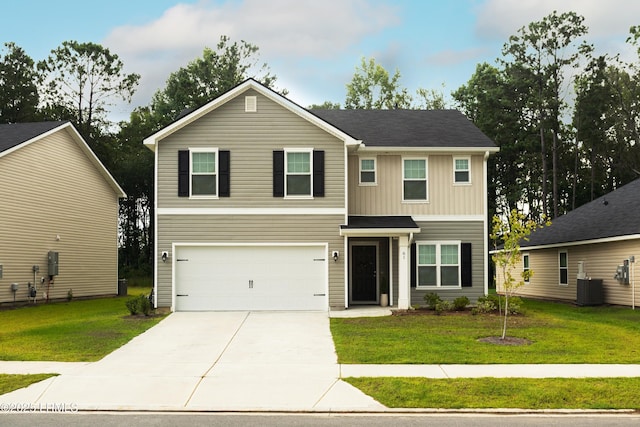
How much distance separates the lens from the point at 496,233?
16.6 meters

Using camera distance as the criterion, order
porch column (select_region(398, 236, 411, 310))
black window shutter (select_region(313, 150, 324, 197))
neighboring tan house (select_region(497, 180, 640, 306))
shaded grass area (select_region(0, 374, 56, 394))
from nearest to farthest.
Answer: shaded grass area (select_region(0, 374, 56, 394)) < porch column (select_region(398, 236, 411, 310)) < black window shutter (select_region(313, 150, 324, 197)) < neighboring tan house (select_region(497, 180, 640, 306))

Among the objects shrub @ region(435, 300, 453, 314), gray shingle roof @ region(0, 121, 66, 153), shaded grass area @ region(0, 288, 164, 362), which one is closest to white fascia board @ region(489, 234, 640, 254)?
shrub @ region(435, 300, 453, 314)

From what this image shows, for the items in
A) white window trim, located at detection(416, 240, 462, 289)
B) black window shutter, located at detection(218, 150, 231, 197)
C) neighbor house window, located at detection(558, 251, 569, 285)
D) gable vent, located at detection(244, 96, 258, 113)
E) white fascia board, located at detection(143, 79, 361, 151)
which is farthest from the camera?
neighbor house window, located at detection(558, 251, 569, 285)

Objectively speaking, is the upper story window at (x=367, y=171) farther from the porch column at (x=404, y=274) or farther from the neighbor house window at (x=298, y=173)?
the porch column at (x=404, y=274)

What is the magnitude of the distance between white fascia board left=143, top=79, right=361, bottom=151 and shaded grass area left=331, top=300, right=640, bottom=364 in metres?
6.06

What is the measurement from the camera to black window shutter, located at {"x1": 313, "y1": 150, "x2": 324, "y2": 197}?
22.4 metres

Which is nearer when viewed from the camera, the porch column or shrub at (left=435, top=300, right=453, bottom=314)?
shrub at (left=435, top=300, right=453, bottom=314)

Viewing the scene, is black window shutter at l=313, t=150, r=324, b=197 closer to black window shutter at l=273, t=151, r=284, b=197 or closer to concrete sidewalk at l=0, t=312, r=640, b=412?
black window shutter at l=273, t=151, r=284, b=197

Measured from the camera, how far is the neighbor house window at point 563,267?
29844mm

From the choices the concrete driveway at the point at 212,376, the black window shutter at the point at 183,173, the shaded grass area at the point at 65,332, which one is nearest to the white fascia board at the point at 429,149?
the black window shutter at the point at 183,173

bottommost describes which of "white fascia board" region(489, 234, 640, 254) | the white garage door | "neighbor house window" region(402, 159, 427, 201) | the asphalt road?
the asphalt road

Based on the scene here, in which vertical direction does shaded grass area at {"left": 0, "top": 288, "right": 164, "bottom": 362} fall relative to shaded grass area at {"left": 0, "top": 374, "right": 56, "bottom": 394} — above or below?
above

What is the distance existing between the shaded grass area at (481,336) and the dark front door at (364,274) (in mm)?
3351

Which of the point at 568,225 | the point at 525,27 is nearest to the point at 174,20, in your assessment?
the point at 568,225
